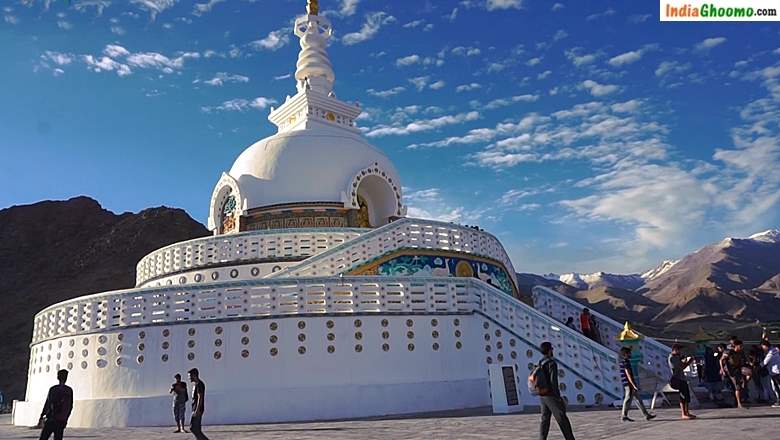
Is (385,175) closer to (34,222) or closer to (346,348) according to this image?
(346,348)

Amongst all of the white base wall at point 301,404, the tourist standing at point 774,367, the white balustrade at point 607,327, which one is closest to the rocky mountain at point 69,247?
the white base wall at point 301,404

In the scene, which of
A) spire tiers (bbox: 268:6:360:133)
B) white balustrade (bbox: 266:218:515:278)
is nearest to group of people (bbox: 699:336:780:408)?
white balustrade (bbox: 266:218:515:278)

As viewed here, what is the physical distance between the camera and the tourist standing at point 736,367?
1183cm

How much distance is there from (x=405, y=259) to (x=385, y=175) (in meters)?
7.73

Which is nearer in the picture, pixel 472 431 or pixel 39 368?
pixel 472 431

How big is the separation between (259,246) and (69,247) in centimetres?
5716

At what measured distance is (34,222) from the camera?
70.7 meters

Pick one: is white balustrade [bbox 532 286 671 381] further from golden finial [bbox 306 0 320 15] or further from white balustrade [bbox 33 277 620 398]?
golden finial [bbox 306 0 320 15]

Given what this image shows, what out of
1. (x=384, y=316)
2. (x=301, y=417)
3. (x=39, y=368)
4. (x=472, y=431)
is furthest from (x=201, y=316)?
(x=472, y=431)

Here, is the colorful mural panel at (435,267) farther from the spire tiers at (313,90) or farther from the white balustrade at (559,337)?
the spire tiers at (313,90)

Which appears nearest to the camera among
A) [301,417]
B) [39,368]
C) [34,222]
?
[301,417]

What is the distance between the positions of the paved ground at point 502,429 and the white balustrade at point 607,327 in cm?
384

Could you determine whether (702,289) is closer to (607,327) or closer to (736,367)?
(607,327)

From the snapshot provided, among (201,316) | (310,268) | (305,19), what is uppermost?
(305,19)
